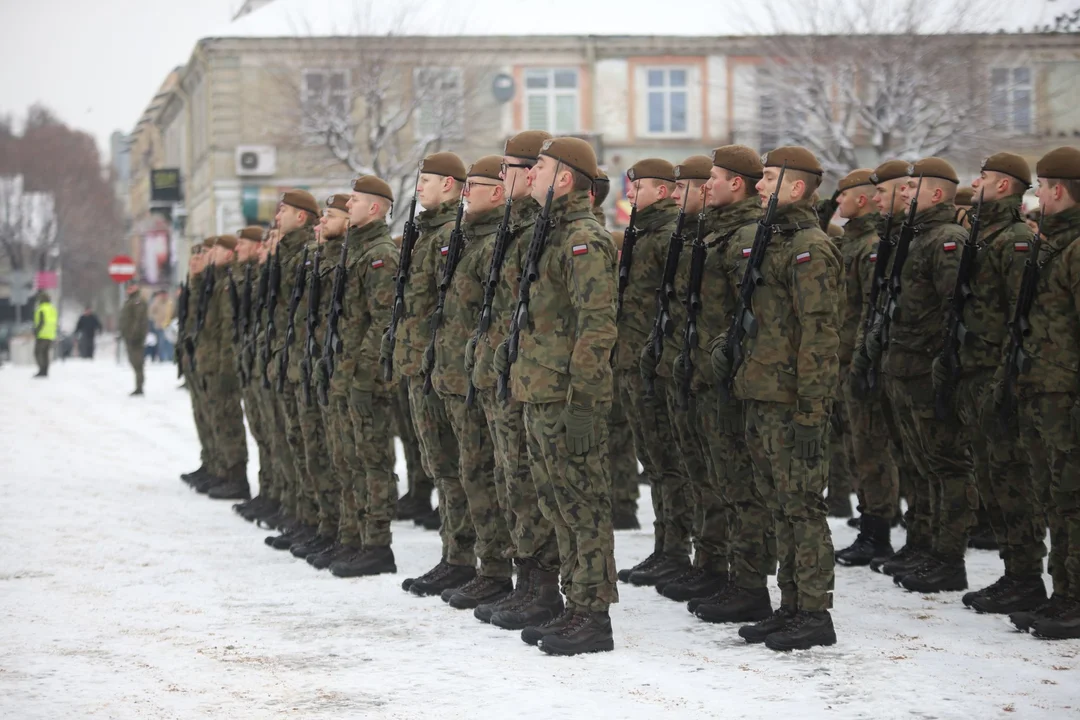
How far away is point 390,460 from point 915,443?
311cm

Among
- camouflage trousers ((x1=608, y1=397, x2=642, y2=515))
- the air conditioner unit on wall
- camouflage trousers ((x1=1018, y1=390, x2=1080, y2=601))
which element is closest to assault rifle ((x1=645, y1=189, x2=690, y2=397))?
camouflage trousers ((x1=1018, y1=390, x2=1080, y2=601))

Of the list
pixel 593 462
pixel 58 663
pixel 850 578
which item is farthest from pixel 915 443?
pixel 58 663

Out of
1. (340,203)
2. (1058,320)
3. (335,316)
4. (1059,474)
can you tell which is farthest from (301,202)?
(1059,474)

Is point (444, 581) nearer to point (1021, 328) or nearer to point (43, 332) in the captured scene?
point (1021, 328)

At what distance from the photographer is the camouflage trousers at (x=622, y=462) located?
10.5 meters

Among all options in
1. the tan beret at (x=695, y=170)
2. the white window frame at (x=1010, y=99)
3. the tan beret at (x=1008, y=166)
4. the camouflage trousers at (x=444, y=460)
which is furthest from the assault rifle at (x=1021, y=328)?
the white window frame at (x=1010, y=99)

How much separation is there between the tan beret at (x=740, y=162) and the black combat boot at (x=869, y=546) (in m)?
2.71

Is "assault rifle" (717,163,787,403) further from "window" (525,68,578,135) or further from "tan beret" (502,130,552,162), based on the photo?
"window" (525,68,578,135)

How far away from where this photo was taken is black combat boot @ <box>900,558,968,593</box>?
8.38m

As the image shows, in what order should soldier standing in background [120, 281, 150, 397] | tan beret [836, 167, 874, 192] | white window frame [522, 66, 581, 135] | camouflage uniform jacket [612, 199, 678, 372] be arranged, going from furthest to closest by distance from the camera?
white window frame [522, 66, 581, 135]
soldier standing in background [120, 281, 150, 397]
tan beret [836, 167, 874, 192]
camouflage uniform jacket [612, 199, 678, 372]

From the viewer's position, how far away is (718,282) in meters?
7.79

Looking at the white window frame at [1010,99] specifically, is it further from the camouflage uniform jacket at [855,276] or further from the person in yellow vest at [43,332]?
the camouflage uniform jacket at [855,276]

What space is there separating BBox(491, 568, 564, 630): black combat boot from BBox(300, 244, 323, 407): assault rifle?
261cm

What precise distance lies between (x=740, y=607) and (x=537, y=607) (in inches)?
40.6
